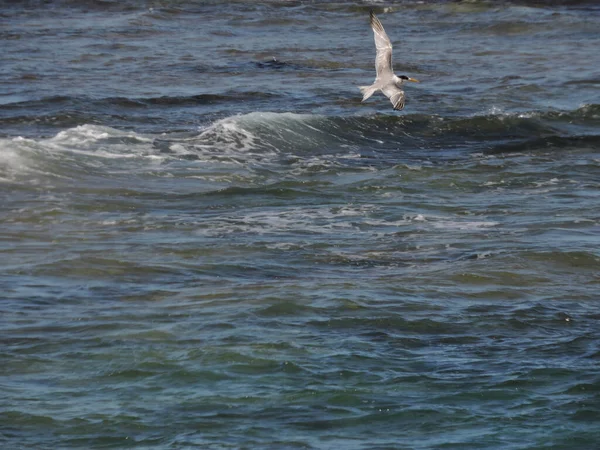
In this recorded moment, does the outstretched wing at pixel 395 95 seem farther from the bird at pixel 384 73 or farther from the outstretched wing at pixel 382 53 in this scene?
the outstretched wing at pixel 382 53

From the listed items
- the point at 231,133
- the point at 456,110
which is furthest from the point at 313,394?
the point at 456,110

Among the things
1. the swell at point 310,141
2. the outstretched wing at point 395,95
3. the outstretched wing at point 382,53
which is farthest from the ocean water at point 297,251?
the outstretched wing at point 382,53

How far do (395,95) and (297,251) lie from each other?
2.19 meters

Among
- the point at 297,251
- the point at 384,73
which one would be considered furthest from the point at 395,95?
the point at 297,251

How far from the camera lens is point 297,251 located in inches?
408

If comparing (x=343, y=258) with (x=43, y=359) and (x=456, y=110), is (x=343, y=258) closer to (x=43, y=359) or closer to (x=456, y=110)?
(x=43, y=359)

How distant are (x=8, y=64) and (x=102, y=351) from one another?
1324cm

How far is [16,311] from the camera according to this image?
872 centimetres

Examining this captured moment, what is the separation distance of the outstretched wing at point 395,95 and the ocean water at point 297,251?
1.05 meters

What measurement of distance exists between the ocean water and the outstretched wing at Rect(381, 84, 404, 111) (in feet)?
3.45

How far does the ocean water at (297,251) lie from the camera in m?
7.12

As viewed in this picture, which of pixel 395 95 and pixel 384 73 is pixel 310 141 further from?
pixel 395 95

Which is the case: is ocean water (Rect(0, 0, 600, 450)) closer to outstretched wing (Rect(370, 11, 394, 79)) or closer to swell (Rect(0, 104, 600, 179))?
swell (Rect(0, 104, 600, 179))

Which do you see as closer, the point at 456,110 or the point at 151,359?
the point at 151,359
